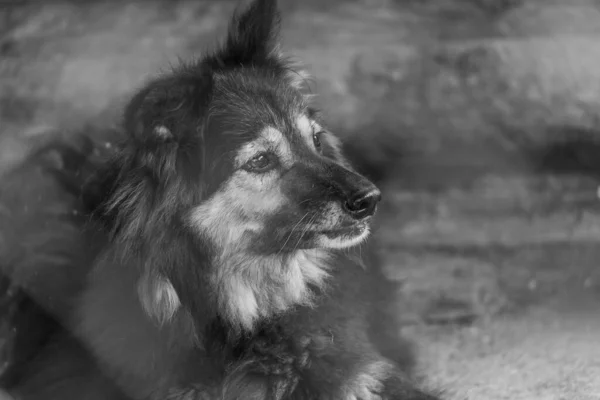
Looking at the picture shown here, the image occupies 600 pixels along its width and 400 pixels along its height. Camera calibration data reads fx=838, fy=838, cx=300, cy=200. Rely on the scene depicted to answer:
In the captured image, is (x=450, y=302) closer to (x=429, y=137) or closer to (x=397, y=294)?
(x=397, y=294)

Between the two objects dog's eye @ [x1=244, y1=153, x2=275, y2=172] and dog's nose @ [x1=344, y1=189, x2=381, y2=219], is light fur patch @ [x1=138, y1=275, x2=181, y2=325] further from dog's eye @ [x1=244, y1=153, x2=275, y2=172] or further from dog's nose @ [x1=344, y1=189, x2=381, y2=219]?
dog's nose @ [x1=344, y1=189, x2=381, y2=219]

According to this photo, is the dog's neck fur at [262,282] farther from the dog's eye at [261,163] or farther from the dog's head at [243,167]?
the dog's eye at [261,163]

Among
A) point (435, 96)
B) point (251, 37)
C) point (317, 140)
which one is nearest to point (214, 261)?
point (317, 140)

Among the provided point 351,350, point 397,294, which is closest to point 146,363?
point 351,350

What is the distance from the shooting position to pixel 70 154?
349cm

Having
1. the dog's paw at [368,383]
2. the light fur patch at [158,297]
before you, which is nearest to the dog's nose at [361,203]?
the dog's paw at [368,383]

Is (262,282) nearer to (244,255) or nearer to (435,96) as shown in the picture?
(244,255)

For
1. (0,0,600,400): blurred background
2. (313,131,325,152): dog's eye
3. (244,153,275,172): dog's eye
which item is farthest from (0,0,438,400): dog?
(0,0,600,400): blurred background

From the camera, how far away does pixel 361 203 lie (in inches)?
110

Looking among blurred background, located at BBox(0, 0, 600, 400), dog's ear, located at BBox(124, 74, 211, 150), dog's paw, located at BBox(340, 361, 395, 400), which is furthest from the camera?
blurred background, located at BBox(0, 0, 600, 400)

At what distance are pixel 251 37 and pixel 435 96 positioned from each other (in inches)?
68.8

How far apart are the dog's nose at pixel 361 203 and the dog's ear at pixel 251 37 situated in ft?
2.26

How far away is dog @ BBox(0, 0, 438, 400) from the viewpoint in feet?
8.87

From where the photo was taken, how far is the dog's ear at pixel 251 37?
308 cm
